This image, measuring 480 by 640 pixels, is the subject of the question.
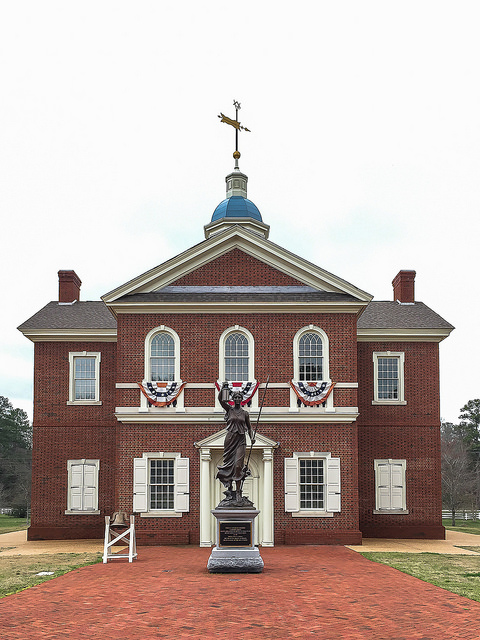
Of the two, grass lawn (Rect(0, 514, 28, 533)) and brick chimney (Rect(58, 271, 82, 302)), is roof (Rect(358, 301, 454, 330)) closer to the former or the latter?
brick chimney (Rect(58, 271, 82, 302))

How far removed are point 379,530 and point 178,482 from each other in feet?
25.7

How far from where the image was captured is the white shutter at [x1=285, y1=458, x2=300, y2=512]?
904 inches

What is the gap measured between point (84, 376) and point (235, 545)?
12.2m

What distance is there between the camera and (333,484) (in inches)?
911

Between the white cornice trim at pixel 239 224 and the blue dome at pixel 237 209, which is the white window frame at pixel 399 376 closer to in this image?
the white cornice trim at pixel 239 224

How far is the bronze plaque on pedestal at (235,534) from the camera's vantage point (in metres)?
16.6

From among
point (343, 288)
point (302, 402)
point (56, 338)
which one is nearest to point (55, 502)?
point (56, 338)

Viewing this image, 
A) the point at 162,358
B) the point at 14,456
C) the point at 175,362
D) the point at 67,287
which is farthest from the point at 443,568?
the point at 14,456

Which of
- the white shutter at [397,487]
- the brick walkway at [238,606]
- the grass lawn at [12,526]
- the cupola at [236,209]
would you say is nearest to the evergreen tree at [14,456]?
the grass lawn at [12,526]

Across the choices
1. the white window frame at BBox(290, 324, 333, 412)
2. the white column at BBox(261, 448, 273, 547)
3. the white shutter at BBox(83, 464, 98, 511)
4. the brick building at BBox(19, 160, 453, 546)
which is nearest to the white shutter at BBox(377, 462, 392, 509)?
the brick building at BBox(19, 160, 453, 546)

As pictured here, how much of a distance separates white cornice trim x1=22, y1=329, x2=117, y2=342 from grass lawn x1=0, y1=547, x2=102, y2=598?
8457 mm

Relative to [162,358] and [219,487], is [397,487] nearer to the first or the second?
[219,487]

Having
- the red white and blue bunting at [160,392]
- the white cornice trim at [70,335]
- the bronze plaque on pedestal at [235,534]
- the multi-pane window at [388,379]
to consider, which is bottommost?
the bronze plaque on pedestal at [235,534]

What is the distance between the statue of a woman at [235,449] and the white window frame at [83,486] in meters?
10.5
